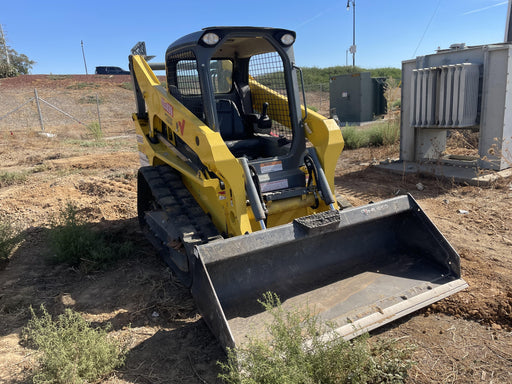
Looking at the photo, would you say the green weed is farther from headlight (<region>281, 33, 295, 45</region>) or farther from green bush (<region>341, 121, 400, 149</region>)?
headlight (<region>281, 33, 295, 45</region>)

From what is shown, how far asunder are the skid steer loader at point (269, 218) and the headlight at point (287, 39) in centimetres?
1

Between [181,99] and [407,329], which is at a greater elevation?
[181,99]

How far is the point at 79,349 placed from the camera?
2.80 meters

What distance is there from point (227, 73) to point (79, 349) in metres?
3.53

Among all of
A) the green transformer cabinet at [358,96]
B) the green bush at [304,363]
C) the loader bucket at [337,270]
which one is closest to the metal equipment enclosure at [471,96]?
the loader bucket at [337,270]

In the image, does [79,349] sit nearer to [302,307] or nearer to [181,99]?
[302,307]

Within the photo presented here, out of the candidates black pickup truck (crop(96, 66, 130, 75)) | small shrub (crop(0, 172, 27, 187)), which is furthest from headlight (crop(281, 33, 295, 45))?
black pickup truck (crop(96, 66, 130, 75))

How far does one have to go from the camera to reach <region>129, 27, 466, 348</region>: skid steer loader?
314 centimetres

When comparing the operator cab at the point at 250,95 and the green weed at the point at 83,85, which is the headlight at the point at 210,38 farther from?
the green weed at the point at 83,85

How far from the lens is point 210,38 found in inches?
142

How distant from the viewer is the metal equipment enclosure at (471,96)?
685cm

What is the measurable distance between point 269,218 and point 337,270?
0.81 metres

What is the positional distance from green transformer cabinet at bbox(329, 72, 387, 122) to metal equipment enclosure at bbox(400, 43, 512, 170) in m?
9.07

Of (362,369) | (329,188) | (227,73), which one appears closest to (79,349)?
(362,369)
